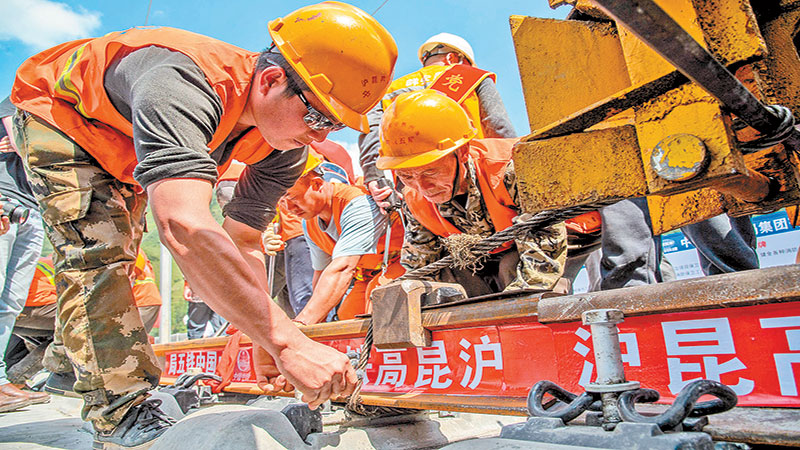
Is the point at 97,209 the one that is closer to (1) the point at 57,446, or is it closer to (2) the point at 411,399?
(1) the point at 57,446

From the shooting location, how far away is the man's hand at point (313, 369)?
1396mm

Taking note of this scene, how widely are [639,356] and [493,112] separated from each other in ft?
8.86

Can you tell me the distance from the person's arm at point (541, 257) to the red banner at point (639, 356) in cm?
75

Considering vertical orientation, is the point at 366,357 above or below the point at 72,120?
below

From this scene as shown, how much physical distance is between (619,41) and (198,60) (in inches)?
48.1

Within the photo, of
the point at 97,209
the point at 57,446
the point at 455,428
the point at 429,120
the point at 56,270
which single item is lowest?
the point at 455,428

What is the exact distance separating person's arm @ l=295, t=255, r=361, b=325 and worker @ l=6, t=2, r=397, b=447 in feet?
3.50

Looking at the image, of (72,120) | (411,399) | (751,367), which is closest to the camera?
(751,367)

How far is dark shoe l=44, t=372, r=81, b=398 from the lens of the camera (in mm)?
2734

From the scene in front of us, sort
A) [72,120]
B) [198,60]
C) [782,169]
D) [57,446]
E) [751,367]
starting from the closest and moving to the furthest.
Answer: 1. [751,367]
2. [782,169]
3. [198,60]
4. [72,120]
5. [57,446]

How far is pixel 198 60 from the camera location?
5.24 feet

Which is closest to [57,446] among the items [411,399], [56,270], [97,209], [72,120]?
[56,270]

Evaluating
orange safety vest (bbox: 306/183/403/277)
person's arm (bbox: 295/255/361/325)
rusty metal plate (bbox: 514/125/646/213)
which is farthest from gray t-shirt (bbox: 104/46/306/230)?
orange safety vest (bbox: 306/183/403/277)

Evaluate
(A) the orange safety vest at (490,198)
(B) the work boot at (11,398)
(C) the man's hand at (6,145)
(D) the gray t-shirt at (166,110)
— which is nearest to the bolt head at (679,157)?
(D) the gray t-shirt at (166,110)
